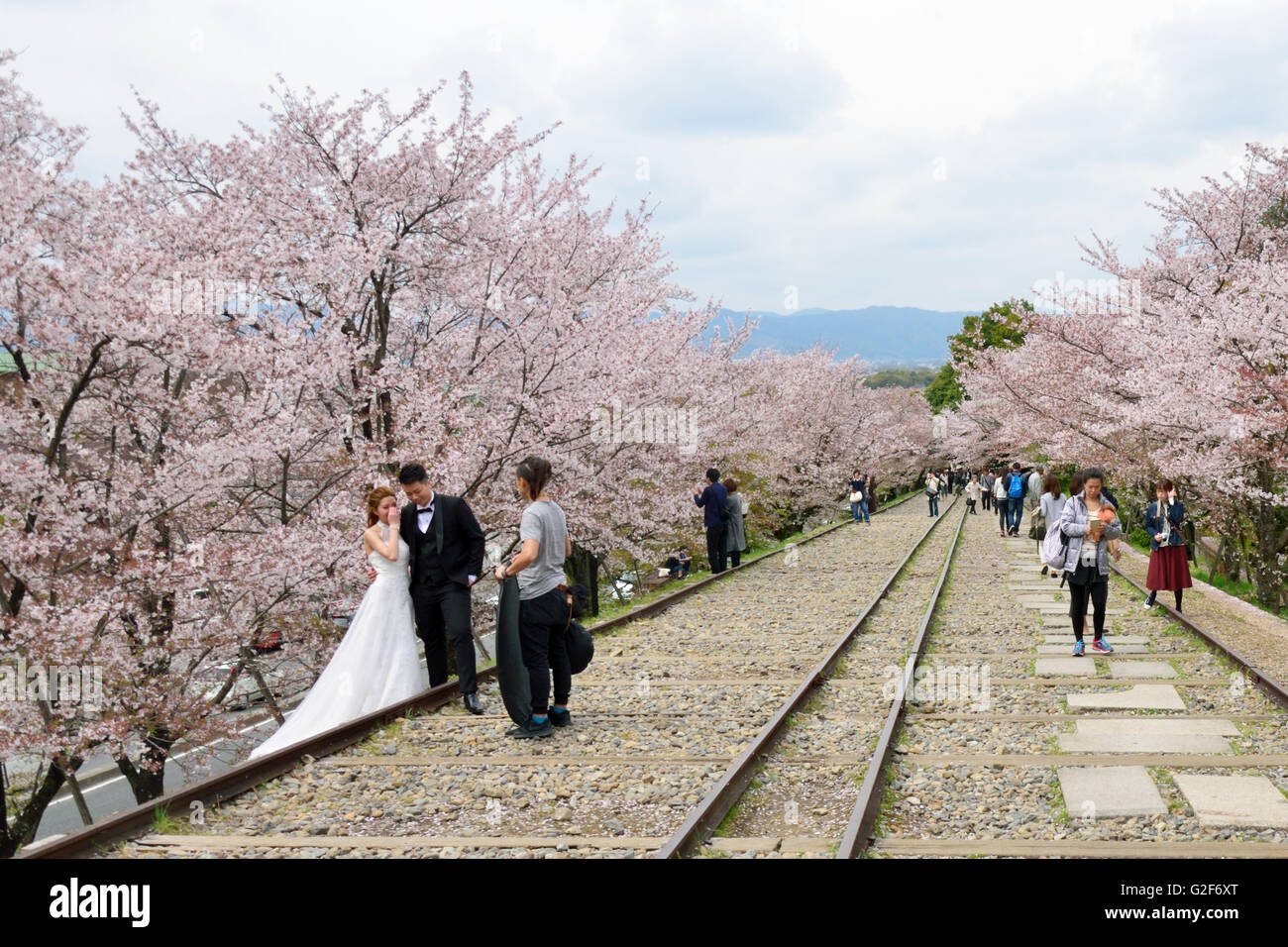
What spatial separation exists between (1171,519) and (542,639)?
9259mm

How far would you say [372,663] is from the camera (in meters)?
8.27

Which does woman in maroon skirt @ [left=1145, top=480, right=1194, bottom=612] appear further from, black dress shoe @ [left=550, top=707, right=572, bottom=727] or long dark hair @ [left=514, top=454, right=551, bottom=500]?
long dark hair @ [left=514, top=454, right=551, bottom=500]

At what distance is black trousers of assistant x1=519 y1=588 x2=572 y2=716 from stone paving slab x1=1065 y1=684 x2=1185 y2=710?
14.5 ft

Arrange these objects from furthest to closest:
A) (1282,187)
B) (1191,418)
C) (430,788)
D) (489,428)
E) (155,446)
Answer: (1282,187) → (1191,418) → (489,428) → (155,446) → (430,788)

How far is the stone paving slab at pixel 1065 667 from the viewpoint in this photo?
994 cm

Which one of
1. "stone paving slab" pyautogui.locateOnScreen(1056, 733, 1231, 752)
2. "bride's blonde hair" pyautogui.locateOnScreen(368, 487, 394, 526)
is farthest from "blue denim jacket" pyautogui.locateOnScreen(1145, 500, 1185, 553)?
"bride's blonde hair" pyautogui.locateOnScreen(368, 487, 394, 526)

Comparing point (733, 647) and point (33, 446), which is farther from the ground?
point (33, 446)

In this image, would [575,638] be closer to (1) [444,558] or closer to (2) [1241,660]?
(1) [444,558]

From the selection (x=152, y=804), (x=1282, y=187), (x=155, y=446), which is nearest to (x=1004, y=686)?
(x=152, y=804)

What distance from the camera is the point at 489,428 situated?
12.2 metres

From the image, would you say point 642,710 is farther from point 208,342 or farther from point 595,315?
point 595,315

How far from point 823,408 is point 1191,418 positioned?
24.2 m

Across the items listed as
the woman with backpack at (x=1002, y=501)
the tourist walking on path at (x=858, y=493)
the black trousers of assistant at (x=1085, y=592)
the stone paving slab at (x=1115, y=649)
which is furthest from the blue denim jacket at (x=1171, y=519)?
the tourist walking on path at (x=858, y=493)

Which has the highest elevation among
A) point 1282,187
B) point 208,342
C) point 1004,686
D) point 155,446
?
point 1282,187
